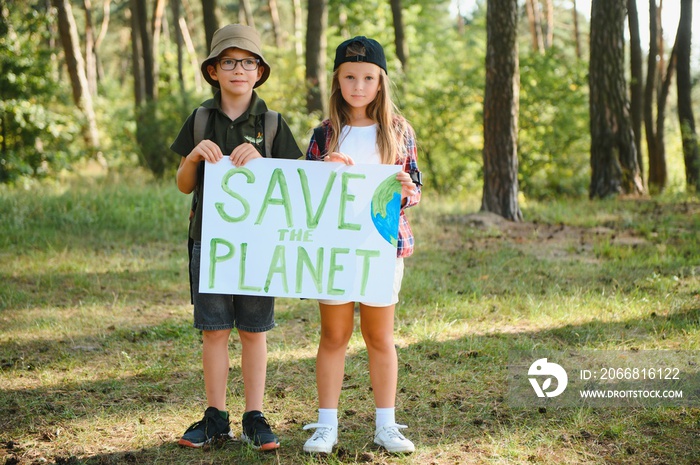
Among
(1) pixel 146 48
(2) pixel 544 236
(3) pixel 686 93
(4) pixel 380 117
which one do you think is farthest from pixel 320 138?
(1) pixel 146 48

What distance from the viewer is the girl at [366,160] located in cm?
349

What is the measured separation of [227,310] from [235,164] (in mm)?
748

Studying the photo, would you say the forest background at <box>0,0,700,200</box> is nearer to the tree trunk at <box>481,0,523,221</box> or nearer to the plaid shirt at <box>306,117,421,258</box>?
the tree trunk at <box>481,0,523,221</box>

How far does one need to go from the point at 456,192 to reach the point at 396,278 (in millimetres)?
12916

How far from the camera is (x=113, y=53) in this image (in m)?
50.8

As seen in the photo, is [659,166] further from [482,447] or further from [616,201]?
[482,447]

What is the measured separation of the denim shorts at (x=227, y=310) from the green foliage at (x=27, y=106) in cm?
995

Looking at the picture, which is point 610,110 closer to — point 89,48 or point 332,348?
point 332,348

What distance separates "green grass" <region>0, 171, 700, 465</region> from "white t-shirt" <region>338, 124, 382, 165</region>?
58.0 inches

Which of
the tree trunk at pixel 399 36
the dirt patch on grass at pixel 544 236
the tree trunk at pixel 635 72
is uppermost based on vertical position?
the tree trunk at pixel 399 36

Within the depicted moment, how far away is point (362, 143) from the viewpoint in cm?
360

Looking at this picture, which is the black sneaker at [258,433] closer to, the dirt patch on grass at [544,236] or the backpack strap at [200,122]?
the backpack strap at [200,122]

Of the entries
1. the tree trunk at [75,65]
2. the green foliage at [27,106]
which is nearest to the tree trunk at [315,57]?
the green foliage at [27,106]

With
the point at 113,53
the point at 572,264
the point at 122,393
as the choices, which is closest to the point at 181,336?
the point at 122,393
